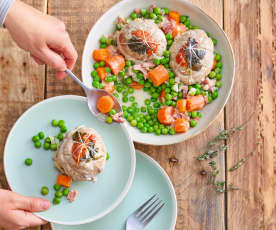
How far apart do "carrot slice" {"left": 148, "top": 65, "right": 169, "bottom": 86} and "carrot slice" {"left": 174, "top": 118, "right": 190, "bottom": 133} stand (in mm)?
407

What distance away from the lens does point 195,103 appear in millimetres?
3494

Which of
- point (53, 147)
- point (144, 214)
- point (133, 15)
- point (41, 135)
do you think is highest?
point (133, 15)

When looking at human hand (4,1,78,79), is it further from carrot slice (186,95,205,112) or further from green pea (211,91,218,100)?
green pea (211,91,218,100)

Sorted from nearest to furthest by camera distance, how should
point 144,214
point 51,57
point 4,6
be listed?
point 4,6 → point 51,57 → point 144,214

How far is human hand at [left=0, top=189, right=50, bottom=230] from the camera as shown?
9.67 ft

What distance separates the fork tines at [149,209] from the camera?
3.38 metres

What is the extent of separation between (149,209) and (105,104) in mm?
1068

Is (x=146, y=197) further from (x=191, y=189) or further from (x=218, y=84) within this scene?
(x=218, y=84)

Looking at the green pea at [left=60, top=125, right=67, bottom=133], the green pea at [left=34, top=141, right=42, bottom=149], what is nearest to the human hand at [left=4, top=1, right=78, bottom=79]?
the green pea at [left=60, top=125, right=67, bottom=133]

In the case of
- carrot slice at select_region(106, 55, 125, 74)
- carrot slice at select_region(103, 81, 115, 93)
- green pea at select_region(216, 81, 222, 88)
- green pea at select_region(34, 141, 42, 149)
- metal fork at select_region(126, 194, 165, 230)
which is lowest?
metal fork at select_region(126, 194, 165, 230)

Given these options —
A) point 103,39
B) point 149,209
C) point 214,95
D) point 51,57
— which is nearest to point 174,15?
point 103,39

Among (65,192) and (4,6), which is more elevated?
(4,6)

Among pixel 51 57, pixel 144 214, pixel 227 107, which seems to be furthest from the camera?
pixel 227 107

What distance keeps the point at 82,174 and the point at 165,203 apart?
0.86 meters
